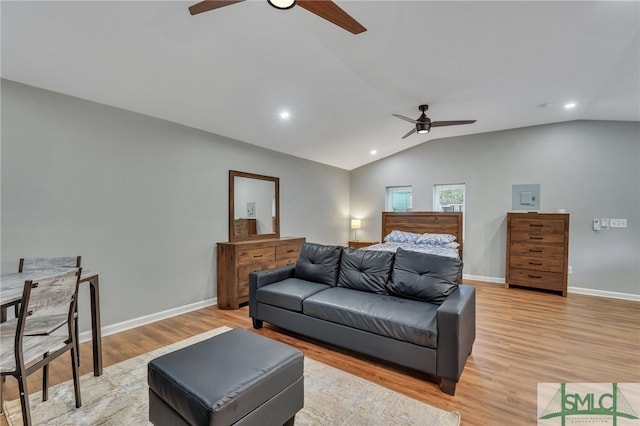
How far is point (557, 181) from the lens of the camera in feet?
16.0

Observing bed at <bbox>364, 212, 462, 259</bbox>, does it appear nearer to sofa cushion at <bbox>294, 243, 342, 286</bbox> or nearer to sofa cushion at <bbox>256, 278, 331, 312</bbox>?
sofa cushion at <bbox>294, 243, 342, 286</bbox>

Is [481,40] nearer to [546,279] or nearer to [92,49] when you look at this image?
[92,49]

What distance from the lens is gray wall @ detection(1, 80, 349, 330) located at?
254 cm

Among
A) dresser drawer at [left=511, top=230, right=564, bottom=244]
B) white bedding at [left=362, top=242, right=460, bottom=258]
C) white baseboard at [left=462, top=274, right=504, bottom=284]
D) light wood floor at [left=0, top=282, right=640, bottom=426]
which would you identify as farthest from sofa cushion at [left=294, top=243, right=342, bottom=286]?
white baseboard at [left=462, top=274, right=504, bottom=284]

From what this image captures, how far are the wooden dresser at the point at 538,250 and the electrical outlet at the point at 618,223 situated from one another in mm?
657

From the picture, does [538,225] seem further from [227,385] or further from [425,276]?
[227,385]

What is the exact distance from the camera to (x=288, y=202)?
5.47 meters

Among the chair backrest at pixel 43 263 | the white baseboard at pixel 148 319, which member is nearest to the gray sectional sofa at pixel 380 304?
the white baseboard at pixel 148 319

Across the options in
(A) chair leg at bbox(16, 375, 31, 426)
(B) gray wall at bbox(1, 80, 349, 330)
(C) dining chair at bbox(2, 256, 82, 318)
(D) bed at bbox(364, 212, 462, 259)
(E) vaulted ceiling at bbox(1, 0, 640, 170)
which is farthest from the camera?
(D) bed at bbox(364, 212, 462, 259)

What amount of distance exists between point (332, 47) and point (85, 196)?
9.47 feet

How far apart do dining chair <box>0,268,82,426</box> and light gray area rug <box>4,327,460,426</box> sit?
117mm

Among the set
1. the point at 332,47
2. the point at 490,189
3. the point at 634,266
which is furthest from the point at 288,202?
the point at 634,266

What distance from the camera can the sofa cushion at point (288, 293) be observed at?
9.52ft

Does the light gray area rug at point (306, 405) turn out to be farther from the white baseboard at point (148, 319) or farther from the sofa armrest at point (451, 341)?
the white baseboard at point (148, 319)
